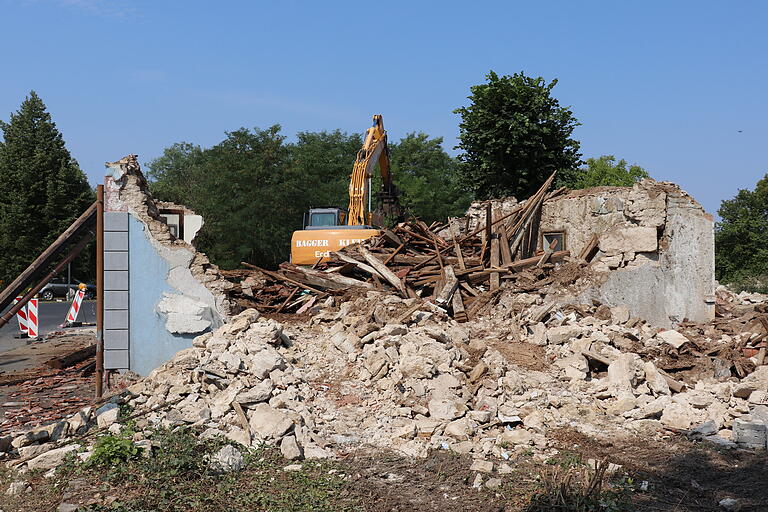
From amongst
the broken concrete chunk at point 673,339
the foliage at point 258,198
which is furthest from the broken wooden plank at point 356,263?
the foliage at point 258,198

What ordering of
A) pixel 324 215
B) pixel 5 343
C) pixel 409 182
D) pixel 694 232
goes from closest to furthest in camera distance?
pixel 694 232 < pixel 5 343 < pixel 324 215 < pixel 409 182

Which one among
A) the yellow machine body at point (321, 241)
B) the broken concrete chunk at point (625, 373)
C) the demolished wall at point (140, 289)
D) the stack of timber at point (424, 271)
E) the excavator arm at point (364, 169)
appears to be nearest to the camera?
the broken concrete chunk at point (625, 373)

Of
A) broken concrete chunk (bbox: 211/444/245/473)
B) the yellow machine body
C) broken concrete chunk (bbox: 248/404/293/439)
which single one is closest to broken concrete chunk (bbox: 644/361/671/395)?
broken concrete chunk (bbox: 248/404/293/439)

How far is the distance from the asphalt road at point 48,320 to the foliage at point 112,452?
9.32 m

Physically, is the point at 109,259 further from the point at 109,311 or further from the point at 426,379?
the point at 426,379

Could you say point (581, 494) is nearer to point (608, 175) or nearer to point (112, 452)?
point (112, 452)

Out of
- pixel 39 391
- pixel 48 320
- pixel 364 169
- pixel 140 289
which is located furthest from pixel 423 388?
pixel 48 320

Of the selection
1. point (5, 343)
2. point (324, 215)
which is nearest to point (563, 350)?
point (324, 215)

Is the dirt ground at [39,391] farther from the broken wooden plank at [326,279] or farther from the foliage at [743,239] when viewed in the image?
the foliage at [743,239]

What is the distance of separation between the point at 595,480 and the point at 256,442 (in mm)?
3347

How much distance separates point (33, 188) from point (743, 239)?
37.5m

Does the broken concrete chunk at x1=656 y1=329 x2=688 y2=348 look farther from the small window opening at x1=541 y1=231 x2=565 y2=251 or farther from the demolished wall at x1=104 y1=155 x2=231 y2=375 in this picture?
the demolished wall at x1=104 y1=155 x2=231 y2=375

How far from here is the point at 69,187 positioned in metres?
32.2

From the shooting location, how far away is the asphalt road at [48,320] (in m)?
14.4
